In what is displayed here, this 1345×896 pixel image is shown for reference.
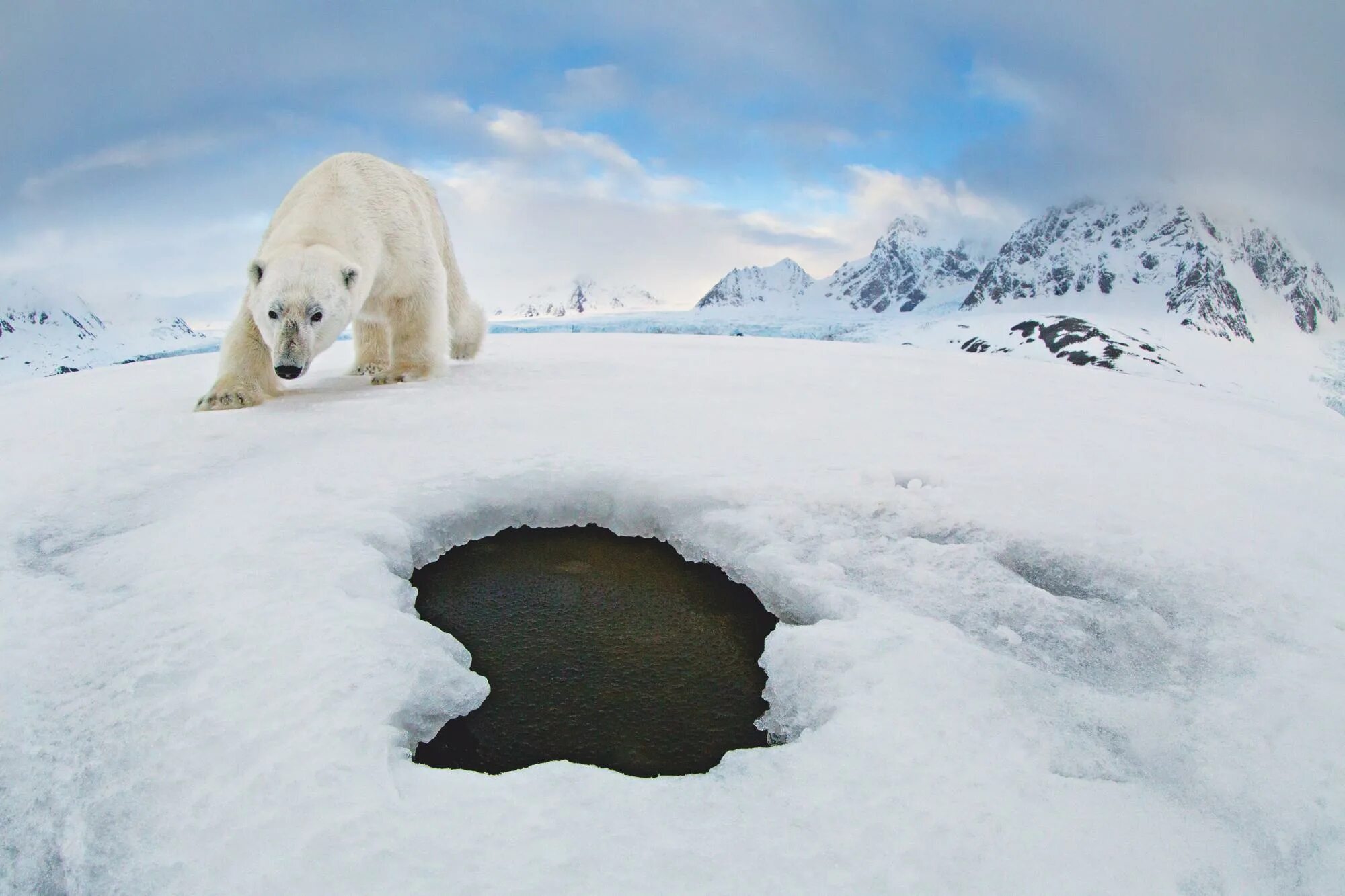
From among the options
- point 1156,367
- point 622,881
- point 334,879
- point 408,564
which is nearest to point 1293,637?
point 622,881

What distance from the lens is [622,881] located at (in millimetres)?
A: 1161

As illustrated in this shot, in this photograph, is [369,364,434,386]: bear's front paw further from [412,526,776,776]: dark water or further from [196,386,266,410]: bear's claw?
[412,526,776,776]: dark water

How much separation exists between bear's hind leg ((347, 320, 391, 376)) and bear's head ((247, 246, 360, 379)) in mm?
2104

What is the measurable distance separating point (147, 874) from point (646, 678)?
3.79 ft

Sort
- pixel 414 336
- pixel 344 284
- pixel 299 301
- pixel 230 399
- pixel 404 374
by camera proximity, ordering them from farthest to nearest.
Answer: pixel 414 336
pixel 404 374
pixel 230 399
pixel 344 284
pixel 299 301

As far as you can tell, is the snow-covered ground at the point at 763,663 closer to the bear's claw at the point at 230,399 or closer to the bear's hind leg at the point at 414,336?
the bear's claw at the point at 230,399

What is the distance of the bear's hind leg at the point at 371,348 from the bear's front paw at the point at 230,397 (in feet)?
5.87

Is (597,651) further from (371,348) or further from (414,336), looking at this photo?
(371,348)

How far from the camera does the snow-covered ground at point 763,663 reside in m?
1.23

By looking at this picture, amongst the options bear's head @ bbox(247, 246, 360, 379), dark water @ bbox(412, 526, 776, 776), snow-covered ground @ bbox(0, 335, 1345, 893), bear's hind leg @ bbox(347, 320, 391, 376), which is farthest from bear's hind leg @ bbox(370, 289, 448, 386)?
dark water @ bbox(412, 526, 776, 776)

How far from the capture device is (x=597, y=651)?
2.12 meters

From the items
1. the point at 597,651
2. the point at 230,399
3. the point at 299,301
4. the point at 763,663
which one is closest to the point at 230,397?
the point at 230,399

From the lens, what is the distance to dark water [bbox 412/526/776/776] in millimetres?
1706

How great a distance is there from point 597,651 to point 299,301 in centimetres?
317
